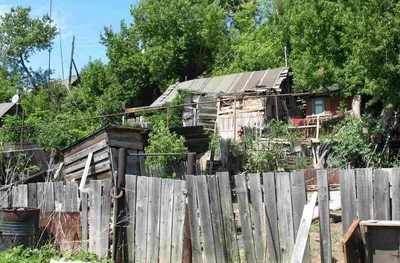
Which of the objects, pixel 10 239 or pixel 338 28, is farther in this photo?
pixel 338 28

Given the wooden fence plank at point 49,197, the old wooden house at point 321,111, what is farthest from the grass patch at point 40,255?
the old wooden house at point 321,111

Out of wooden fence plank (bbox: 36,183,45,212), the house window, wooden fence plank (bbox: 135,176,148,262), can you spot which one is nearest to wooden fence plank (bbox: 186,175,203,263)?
wooden fence plank (bbox: 135,176,148,262)

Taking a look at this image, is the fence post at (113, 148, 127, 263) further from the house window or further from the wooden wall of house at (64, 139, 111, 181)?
the house window

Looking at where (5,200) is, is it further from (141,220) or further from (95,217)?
(141,220)

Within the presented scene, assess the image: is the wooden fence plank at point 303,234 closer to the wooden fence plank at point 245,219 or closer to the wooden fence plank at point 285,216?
the wooden fence plank at point 285,216

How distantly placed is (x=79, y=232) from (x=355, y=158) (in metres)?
14.6

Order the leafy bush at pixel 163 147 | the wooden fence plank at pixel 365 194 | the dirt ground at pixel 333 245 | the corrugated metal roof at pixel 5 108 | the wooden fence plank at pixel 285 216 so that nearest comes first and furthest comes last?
the wooden fence plank at pixel 365 194 < the wooden fence plank at pixel 285 216 < the dirt ground at pixel 333 245 < the leafy bush at pixel 163 147 < the corrugated metal roof at pixel 5 108

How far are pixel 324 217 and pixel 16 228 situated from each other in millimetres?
5230

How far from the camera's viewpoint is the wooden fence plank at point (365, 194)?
18.2 ft

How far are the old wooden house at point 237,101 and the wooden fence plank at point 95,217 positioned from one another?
16.9 meters

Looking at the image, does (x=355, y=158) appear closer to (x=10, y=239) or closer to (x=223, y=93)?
(x=223, y=93)

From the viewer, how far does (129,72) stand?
1505 inches

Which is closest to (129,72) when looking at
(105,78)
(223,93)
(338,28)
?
(105,78)

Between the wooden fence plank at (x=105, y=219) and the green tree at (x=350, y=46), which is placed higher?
the green tree at (x=350, y=46)
